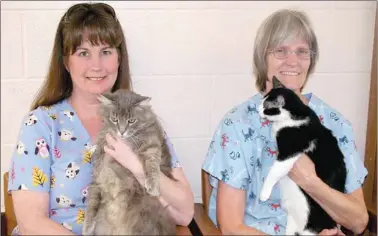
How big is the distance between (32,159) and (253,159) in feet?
2.65

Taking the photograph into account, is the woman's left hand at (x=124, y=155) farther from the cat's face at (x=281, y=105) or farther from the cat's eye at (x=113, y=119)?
the cat's face at (x=281, y=105)

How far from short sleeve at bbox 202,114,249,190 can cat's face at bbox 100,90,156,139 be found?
Answer: 0.33 metres

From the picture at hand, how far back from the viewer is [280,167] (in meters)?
1.60

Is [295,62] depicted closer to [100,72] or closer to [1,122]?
[100,72]

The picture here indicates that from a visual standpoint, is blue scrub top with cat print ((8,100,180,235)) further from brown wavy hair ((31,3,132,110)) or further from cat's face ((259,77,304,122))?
cat's face ((259,77,304,122))

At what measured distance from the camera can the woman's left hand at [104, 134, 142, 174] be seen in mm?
1500

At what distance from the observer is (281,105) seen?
162cm

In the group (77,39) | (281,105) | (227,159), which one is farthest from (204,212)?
(77,39)

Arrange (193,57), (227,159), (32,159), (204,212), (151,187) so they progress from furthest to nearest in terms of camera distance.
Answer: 1. (193,57)
2. (204,212)
3. (227,159)
4. (32,159)
5. (151,187)

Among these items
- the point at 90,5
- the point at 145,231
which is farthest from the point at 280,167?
the point at 90,5

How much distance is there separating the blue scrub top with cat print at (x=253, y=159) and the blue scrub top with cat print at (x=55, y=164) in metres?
0.48

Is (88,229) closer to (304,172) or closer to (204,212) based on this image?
(204,212)

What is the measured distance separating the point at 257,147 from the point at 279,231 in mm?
320

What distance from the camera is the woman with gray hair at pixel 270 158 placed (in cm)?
162
